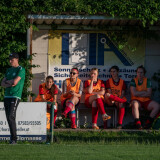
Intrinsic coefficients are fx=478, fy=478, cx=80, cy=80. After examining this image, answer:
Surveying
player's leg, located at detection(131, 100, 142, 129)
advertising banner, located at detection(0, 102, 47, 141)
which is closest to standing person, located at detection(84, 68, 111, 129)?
player's leg, located at detection(131, 100, 142, 129)

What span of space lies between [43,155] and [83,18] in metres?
6.17

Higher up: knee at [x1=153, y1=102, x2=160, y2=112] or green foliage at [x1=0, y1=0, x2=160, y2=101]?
green foliage at [x1=0, y1=0, x2=160, y2=101]

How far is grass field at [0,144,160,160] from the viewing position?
7.73 metres

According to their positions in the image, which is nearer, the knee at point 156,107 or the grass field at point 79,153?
the grass field at point 79,153

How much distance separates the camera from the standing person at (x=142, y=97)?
13156 mm

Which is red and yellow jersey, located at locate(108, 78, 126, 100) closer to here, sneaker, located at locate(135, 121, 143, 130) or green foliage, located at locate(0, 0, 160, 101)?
sneaker, located at locate(135, 121, 143, 130)

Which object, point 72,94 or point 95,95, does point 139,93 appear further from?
point 72,94

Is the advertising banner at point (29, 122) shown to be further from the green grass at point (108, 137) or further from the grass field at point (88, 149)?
the green grass at point (108, 137)

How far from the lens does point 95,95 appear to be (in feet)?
42.9

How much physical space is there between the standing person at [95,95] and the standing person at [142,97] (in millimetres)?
852

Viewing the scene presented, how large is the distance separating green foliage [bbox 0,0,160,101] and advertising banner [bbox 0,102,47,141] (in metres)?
3.01

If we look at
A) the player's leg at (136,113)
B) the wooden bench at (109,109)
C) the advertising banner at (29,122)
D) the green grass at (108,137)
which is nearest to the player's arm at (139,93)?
the player's leg at (136,113)

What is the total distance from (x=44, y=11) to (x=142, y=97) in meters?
3.66

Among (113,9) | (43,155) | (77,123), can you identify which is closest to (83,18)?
(113,9)
